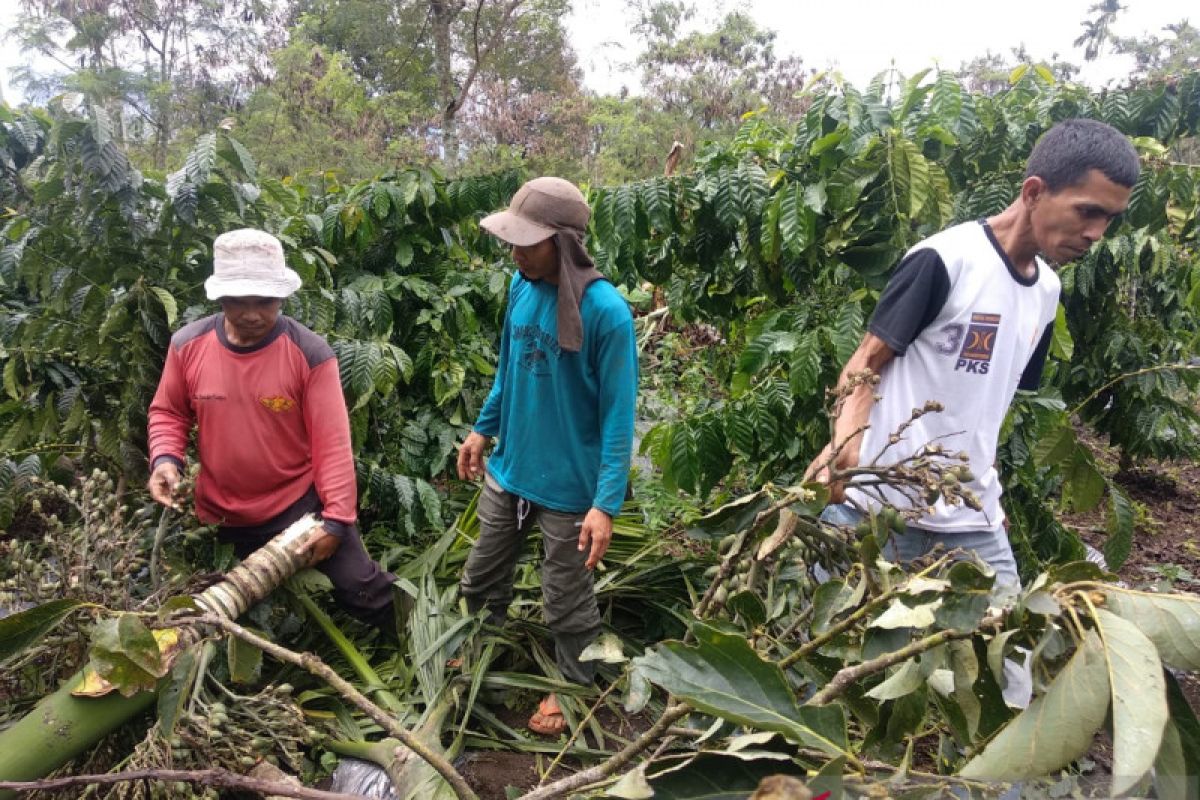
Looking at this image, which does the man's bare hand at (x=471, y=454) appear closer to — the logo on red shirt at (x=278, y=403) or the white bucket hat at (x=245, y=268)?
the logo on red shirt at (x=278, y=403)

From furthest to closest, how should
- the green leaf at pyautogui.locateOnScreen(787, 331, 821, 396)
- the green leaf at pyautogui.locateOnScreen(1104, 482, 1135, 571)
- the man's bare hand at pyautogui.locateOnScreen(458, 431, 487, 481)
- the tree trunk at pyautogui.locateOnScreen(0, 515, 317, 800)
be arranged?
the man's bare hand at pyautogui.locateOnScreen(458, 431, 487, 481)
the green leaf at pyautogui.locateOnScreen(1104, 482, 1135, 571)
the green leaf at pyautogui.locateOnScreen(787, 331, 821, 396)
the tree trunk at pyautogui.locateOnScreen(0, 515, 317, 800)

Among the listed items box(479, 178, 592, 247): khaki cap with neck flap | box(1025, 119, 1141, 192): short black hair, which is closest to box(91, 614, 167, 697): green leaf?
box(479, 178, 592, 247): khaki cap with neck flap

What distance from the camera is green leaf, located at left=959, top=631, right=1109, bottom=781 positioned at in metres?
0.68

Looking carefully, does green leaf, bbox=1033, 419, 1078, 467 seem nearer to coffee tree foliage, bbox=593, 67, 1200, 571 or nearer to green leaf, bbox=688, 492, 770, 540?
coffee tree foliage, bbox=593, 67, 1200, 571

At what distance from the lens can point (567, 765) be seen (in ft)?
7.82

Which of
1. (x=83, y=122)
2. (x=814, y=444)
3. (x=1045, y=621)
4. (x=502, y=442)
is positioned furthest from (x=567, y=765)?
(x=83, y=122)

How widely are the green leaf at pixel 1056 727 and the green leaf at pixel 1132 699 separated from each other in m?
0.01

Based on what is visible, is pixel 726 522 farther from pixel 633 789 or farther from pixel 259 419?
pixel 259 419

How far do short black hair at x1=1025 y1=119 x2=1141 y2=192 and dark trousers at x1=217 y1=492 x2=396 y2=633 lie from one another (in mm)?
2142

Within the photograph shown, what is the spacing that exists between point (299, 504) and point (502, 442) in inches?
26.6

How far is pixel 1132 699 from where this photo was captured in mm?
662

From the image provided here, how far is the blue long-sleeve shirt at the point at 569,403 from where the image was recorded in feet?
7.72

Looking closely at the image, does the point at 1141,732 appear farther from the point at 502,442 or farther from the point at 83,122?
the point at 83,122

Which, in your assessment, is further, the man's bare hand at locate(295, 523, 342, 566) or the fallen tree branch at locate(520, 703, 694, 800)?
the man's bare hand at locate(295, 523, 342, 566)
